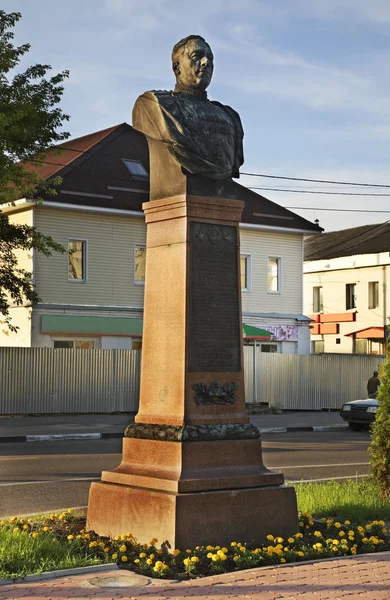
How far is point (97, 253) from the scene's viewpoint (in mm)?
38469

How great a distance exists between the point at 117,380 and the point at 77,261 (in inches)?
262

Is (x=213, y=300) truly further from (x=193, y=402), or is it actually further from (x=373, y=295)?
(x=373, y=295)

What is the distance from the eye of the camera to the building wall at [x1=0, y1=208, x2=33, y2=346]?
3644cm

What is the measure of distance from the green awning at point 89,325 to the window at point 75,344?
0.41 m

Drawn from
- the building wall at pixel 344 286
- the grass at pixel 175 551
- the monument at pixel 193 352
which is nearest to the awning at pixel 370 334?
the building wall at pixel 344 286

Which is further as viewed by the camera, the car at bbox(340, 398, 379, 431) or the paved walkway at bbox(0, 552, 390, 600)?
the car at bbox(340, 398, 379, 431)

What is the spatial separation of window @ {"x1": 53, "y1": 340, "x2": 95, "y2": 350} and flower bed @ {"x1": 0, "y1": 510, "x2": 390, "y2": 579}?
28.6 metres

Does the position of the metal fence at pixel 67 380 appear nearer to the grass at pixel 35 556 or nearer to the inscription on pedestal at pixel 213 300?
the inscription on pedestal at pixel 213 300

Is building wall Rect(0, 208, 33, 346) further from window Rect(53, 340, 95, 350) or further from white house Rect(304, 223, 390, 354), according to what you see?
white house Rect(304, 223, 390, 354)

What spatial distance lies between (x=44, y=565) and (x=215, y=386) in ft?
7.33

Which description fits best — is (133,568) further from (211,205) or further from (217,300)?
(211,205)

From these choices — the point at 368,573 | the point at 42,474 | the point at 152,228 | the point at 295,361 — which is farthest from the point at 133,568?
the point at 295,361

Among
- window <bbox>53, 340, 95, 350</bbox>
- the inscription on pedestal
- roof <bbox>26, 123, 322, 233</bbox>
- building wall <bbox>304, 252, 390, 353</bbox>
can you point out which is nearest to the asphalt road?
the inscription on pedestal

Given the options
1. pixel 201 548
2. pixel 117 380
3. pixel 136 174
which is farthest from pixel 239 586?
pixel 136 174
